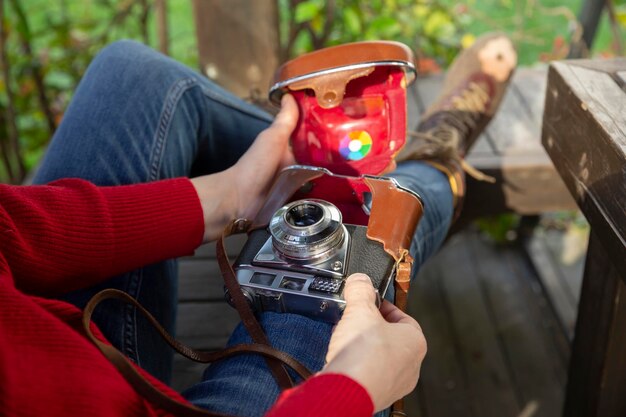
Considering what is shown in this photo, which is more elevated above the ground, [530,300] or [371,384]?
[371,384]

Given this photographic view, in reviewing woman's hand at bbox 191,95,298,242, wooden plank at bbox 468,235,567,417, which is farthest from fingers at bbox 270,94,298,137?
wooden plank at bbox 468,235,567,417

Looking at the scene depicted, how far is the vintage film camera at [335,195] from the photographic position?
0.69 m

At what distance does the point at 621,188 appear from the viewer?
675 millimetres

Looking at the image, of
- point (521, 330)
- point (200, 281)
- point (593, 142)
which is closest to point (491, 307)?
point (521, 330)

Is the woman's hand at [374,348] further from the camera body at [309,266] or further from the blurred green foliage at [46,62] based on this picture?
the blurred green foliage at [46,62]

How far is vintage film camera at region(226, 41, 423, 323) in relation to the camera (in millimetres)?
687

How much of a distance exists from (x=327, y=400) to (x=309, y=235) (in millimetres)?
207

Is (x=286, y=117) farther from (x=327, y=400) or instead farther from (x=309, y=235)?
(x=327, y=400)

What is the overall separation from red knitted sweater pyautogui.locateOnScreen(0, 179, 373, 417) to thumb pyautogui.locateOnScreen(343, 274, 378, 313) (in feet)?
0.33

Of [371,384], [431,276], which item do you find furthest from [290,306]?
[431,276]

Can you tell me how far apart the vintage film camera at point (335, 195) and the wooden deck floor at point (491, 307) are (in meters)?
0.33

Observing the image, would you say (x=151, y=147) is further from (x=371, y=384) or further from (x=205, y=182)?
(x=371, y=384)

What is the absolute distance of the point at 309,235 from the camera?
0.69 m

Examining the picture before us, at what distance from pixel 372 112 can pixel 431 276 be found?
2.62ft
